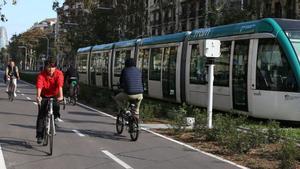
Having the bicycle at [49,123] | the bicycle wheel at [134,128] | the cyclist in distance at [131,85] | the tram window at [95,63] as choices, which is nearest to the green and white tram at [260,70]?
the cyclist in distance at [131,85]

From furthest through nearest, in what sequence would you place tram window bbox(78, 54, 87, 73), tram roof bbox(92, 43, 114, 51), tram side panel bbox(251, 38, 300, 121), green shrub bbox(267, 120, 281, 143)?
tram window bbox(78, 54, 87, 73), tram roof bbox(92, 43, 114, 51), tram side panel bbox(251, 38, 300, 121), green shrub bbox(267, 120, 281, 143)

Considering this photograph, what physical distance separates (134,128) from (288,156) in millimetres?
4263

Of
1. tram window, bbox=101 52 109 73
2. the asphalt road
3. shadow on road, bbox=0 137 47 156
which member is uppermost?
tram window, bbox=101 52 109 73

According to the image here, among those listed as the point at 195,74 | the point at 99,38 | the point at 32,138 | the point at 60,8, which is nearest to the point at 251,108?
the point at 195,74

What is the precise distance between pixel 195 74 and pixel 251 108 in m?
4.86

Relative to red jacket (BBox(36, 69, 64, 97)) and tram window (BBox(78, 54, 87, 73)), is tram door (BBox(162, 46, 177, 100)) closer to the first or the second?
red jacket (BBox(36, 69, 64, 97))

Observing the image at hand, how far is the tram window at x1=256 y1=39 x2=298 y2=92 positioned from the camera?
16.1 meters

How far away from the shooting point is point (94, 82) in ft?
139

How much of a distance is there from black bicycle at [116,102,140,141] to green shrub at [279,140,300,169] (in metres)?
3.90

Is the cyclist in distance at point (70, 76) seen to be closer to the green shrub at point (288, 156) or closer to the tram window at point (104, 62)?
the tram window at point (104, 62)

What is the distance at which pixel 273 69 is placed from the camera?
16453 millimetres

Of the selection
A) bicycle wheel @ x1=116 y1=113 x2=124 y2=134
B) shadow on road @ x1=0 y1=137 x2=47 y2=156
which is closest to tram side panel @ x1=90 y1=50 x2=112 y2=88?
bicycle wheel @ x1=116 y1=113 x2=124 y2=134

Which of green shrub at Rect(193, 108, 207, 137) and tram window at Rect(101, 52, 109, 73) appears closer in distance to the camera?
green shrub at Rect(193, 108, 207, 137)

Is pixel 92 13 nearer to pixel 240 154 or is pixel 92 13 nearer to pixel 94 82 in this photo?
pixel 94 82
